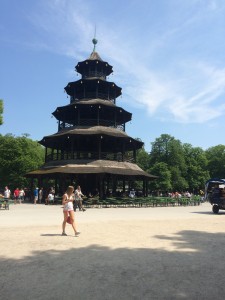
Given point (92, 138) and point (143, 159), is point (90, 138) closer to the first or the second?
point (92, 138)

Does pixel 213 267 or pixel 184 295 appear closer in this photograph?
pixel 184 295

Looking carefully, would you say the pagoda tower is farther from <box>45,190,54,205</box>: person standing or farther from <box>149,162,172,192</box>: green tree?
<box>149,162,172,192</box>: green tree

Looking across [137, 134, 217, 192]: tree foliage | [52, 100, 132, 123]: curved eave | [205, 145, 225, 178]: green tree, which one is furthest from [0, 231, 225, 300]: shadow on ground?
[205, 145, 225, 178]: green tree

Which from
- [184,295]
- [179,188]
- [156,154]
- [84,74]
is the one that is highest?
[84,74]

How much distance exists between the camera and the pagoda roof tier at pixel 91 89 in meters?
39.8

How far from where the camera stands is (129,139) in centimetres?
3606

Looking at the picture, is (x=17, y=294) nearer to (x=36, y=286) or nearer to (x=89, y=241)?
(x=36, y=286)

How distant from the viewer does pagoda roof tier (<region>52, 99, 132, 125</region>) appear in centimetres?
3678

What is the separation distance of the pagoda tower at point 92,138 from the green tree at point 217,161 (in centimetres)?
4912

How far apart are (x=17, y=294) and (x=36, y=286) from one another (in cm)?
43

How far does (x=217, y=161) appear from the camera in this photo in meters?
84.2

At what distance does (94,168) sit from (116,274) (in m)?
26.1

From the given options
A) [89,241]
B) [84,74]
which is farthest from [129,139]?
[89,241]

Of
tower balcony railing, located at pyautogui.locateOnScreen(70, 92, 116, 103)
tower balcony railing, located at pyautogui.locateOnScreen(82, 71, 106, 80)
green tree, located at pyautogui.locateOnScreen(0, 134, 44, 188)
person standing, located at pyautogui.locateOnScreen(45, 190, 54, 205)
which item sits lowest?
person standing, located at pyautogui.locateOnScreen(45, 190, 54, 205)
